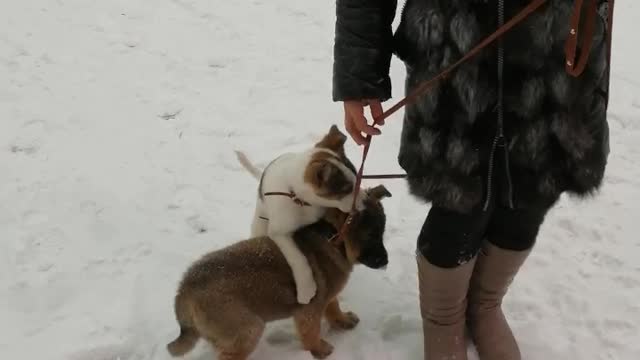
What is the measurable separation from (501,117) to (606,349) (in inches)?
58.7

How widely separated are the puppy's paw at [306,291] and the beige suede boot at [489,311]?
675 mm

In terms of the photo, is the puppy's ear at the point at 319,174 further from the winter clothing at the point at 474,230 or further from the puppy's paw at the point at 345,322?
the puppy's paw at the point at 345,322

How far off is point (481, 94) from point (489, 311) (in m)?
1.14

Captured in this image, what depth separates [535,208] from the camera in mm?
2062

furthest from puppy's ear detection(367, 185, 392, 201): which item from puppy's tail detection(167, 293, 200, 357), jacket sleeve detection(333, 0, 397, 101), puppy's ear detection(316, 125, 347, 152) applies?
puppy's tail detection(167, 293, 200, 357)

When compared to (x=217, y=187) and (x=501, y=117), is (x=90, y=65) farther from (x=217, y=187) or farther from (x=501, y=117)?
(x=501, y=117)

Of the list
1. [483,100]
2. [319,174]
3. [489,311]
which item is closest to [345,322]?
[489,311]

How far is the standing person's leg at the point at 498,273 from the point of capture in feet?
7.34

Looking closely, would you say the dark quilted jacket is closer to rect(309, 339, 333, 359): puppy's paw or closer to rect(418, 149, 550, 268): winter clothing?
rect(418, 149, 550, 268): winter clothing

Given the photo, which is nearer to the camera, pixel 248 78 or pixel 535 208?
pixel 535 208

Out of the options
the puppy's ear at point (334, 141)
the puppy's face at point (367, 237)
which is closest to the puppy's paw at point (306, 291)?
the puppy's face at point (367, 237)

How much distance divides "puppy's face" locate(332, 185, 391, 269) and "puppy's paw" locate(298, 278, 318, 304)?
0.72ft

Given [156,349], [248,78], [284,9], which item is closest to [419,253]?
[156,349]

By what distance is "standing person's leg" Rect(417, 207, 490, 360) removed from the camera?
2.13 metres
